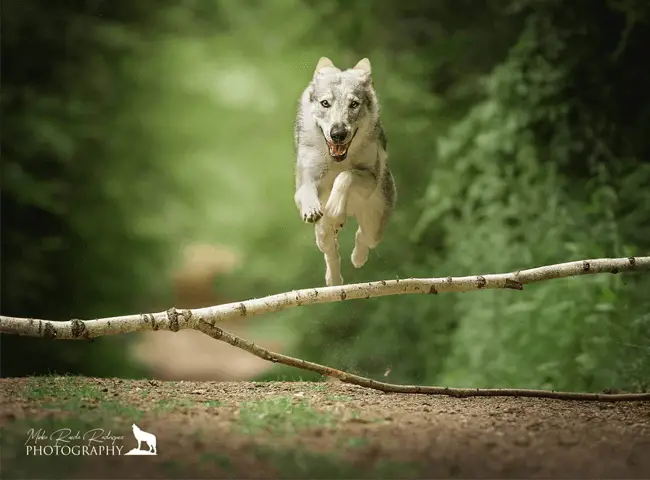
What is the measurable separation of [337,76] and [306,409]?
4.62ft

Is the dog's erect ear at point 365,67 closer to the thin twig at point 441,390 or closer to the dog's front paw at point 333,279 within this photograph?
the dog's front paw at point 333,279

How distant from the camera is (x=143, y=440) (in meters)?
1.88

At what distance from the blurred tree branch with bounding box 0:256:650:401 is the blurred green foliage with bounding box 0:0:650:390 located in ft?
4.14

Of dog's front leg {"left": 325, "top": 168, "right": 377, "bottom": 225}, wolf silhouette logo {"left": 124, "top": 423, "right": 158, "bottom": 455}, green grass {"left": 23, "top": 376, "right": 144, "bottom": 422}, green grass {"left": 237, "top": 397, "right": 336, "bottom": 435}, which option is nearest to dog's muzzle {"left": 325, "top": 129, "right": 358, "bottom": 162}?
dog's front leg {"left": 325, "top": 168, "right": 377, "bottom": 225}

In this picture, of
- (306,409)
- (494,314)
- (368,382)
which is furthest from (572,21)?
(306,409)

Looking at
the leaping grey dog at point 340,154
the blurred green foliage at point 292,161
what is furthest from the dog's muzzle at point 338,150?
the blurred green foliage at point 292,161

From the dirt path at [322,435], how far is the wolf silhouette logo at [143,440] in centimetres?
2

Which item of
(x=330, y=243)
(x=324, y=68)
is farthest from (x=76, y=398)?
(x=324, y=68)

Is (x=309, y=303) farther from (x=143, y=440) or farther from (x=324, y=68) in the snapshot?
(x=143, y=440)

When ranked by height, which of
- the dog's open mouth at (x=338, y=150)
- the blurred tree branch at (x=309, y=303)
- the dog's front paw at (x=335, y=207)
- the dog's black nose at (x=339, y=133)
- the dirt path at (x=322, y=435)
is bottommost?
the dirt path at (x=322, y=435)

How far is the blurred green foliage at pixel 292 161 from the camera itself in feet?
14.7

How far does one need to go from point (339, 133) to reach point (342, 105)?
140 millimetres

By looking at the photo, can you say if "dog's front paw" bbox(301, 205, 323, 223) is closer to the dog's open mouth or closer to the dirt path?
the dog's open mouth

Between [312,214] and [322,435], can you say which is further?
[312,214]
